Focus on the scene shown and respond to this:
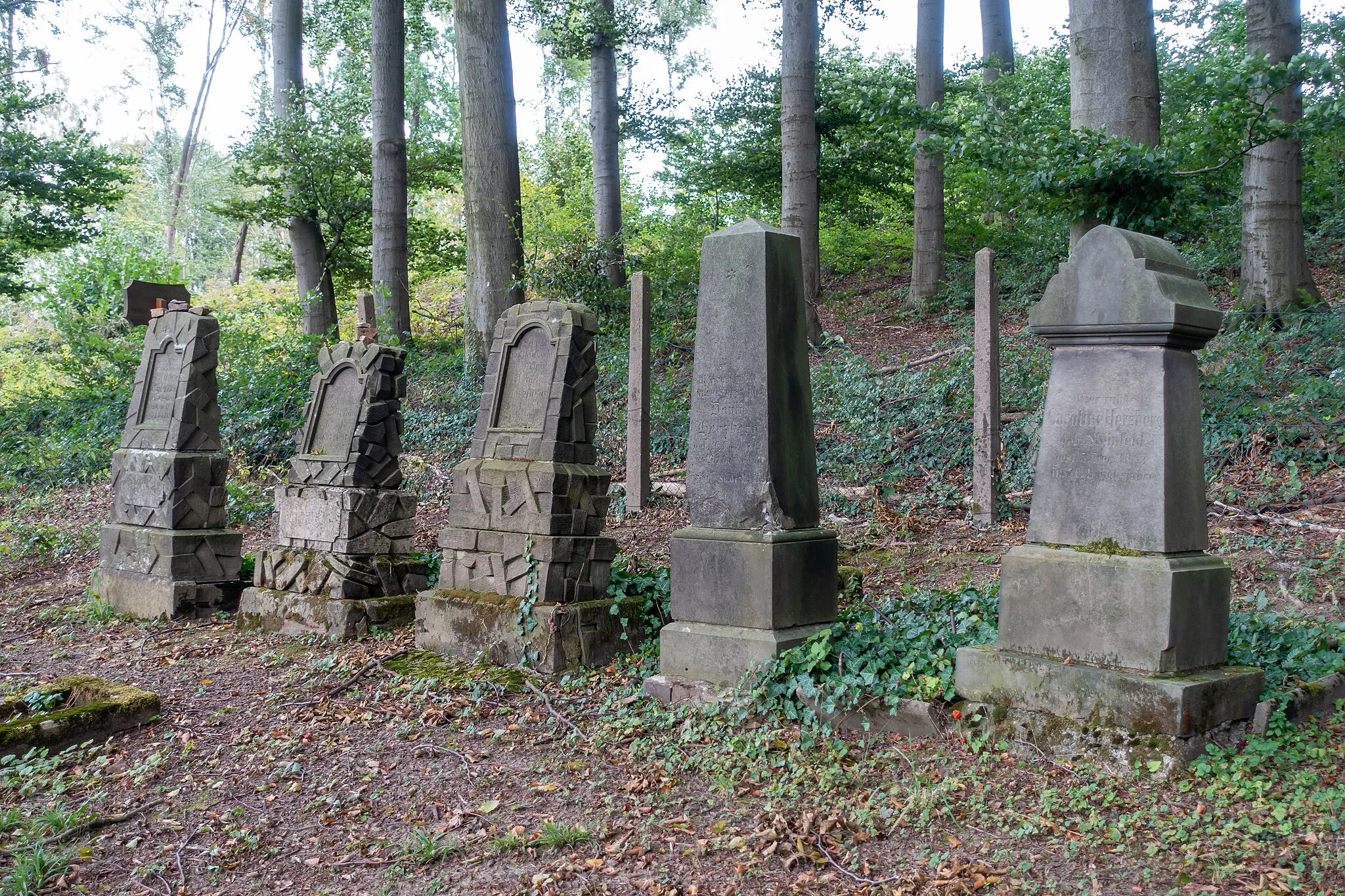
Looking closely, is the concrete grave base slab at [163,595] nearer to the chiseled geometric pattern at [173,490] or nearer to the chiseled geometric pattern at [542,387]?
the chiseled geometric pattern at [173,490]

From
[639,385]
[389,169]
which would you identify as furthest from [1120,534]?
[389,169]

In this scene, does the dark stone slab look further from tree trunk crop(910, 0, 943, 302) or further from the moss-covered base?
tree trunk crop(910, 0, 943, 302)

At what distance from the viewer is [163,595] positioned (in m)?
7.69

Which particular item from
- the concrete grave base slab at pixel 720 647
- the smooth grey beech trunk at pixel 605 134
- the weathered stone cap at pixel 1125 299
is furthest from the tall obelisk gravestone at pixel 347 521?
the smooth grey beech trunk at pixel 605 134

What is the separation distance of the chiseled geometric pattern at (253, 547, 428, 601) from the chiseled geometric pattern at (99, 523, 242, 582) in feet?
2.14

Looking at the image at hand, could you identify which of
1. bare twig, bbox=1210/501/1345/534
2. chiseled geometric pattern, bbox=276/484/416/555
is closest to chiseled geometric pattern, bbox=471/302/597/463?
chiseled geometric pattern, bbox=276/484/416/555

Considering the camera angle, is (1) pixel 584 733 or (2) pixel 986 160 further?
(2) pixel 986 160

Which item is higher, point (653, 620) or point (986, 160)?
point (986, 160)

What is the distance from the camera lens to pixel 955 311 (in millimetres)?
15680

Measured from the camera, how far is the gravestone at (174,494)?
7.77 meters

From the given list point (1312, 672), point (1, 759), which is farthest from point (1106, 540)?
point (1, 759)

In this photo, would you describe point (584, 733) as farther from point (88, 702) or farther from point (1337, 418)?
point (1337, 418)

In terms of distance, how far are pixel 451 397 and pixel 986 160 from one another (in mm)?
8100

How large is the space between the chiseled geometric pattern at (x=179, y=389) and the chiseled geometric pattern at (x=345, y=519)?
3.78ft
